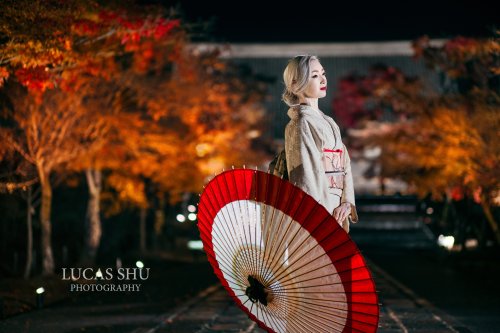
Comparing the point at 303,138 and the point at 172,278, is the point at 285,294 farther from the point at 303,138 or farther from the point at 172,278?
the point at 172,278

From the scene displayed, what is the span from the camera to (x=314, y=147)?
18.0 ft

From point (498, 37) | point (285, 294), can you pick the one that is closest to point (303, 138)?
point (285, 294)

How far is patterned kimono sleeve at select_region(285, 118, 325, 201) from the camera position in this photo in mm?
5434

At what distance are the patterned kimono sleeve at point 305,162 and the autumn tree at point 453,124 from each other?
1062cm

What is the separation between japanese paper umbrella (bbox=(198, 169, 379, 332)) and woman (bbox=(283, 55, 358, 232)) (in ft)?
1.33

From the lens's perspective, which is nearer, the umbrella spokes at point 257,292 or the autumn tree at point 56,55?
the umbrella spokes at point 257,292

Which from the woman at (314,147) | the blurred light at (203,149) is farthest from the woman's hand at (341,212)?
the blurred light at (203,149)

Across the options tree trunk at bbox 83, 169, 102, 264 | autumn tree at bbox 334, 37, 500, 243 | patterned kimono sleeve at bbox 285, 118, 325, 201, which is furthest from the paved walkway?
tree trunk at bbox 83, 169, 102, 264

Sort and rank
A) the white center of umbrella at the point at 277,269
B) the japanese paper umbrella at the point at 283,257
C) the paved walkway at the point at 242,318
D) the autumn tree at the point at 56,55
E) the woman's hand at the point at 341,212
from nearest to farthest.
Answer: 1. the japanese paper umbrella at the point at 283,257
2. the white center of umbrella at the point at 277,269
3. the woman's hand at the point at 341,212
4. the paved walkway at the point at 242,318
5. the autumn tree at the point at 56,55

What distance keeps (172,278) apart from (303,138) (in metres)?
13.8

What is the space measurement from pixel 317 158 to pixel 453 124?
48.2ft

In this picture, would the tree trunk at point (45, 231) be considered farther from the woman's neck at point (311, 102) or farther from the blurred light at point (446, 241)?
the blurred light at point (446, 241)

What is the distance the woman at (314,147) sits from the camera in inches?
215

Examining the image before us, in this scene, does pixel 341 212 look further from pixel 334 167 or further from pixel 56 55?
pixel 56 55
